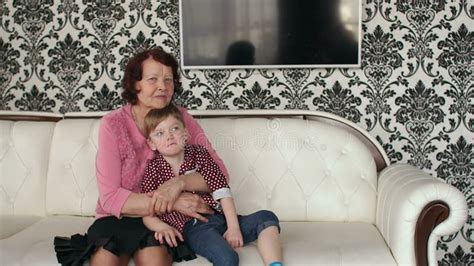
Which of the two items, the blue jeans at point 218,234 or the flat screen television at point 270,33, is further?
the flat screen television at point 270,33

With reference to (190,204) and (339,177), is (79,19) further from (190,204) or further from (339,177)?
(339,177)

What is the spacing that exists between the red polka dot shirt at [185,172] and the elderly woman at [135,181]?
0.03 metres

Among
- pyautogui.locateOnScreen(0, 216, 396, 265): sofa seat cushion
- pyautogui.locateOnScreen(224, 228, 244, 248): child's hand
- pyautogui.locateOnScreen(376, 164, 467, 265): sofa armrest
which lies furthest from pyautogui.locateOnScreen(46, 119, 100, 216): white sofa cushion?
pyautogui.locateOnScreen(376, 164, 467, 265): sofa armrest

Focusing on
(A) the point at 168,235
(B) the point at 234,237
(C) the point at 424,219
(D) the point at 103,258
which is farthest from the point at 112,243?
(C) the point at 424,219

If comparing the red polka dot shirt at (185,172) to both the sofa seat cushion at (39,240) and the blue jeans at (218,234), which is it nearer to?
the blue jeans at (218,234)

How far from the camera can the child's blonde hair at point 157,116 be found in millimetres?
2068

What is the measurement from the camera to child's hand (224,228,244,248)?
1.97 metres

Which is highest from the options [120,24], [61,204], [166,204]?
[120,24]

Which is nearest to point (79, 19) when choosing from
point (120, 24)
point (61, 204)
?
point (120, 24)

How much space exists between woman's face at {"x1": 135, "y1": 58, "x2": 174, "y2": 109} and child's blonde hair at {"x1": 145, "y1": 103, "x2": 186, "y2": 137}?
6cm

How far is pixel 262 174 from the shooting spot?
2482mm

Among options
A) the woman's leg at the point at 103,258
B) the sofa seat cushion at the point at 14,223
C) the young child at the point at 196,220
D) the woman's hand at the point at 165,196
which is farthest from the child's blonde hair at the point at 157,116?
the sofa seat cushion at the point at 14,223

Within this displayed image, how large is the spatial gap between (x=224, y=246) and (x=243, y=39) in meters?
1.32

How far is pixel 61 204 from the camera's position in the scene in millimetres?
2537
